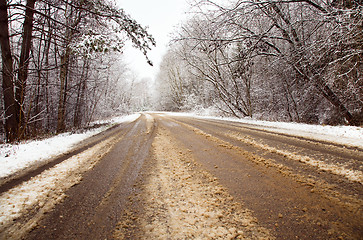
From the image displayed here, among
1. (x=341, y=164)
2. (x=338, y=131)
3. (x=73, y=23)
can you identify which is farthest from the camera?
(x=73, y=23)

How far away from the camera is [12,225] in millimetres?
Result: 1123

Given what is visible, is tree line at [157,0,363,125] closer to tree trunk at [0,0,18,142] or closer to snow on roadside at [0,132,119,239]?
snow on roadside at [0,132,119,239]

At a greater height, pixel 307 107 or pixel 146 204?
pixel 307 107

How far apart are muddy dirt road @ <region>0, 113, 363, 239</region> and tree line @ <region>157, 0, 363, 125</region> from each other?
3.87 metres

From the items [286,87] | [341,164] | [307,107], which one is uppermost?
[286,87]

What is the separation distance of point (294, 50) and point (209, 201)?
5990 mm

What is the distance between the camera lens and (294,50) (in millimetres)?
5008

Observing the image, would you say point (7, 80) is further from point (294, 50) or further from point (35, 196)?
point (294, 50)

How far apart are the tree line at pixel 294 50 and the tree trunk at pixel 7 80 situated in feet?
18.2

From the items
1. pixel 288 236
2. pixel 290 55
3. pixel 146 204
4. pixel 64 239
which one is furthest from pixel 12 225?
pixel 290 55

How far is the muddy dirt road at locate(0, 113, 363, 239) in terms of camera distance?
0.98 m

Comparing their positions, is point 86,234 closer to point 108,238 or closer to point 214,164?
point 108,238

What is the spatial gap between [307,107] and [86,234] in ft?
38.3

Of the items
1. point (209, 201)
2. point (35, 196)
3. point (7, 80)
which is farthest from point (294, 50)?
point (7, 80)
